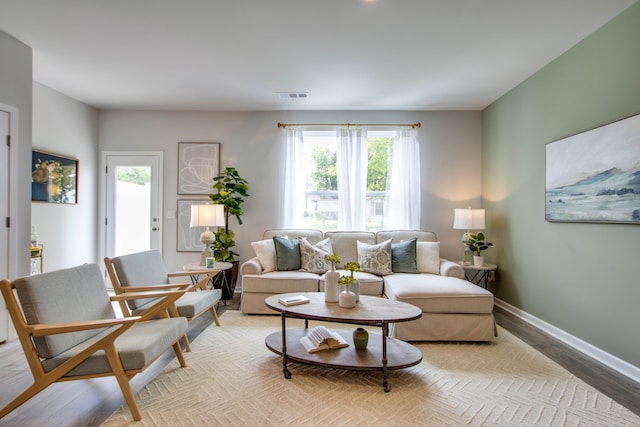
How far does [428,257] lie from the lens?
409cm

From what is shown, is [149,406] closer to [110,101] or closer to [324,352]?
[324,352]

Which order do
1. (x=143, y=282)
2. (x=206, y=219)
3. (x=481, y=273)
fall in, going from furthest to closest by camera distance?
(x=481, y=273), (x=206, y=219), (x=143, y=282)

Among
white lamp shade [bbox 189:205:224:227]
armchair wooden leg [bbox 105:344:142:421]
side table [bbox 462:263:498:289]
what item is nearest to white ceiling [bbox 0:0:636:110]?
white lamp shade [bbox 189:205:224:227]

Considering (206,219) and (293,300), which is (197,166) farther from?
(293,300)

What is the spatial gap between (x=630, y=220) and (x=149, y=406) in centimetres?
344

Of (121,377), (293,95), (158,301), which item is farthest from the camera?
(293,95)

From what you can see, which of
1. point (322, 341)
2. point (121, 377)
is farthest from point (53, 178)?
point (322, 341)

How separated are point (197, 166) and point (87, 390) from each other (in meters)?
3.31

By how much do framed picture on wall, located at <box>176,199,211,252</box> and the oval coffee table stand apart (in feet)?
8.55

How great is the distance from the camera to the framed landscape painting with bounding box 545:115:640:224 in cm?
243

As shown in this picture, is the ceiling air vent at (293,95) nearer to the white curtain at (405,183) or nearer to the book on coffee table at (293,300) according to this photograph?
the white curtain at (405,183)

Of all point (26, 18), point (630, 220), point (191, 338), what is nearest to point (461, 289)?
point (630, 220)

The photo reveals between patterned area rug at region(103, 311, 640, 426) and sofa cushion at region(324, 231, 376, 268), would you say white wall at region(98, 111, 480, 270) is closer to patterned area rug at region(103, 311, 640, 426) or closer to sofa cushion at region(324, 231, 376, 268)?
sofa cushion at region(324, 231, 376, 268)

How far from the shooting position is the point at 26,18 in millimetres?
2676
